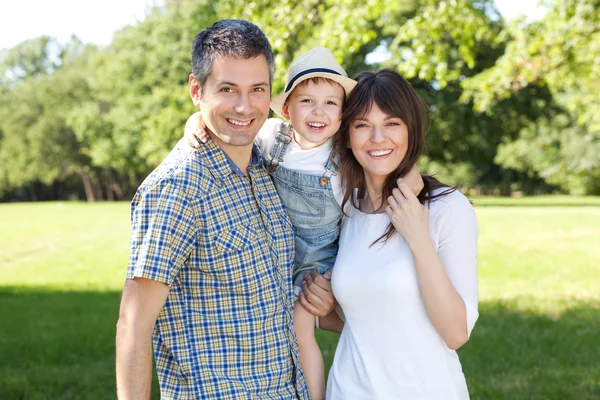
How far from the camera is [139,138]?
43844 millimetres

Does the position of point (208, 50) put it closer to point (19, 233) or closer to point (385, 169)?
point (385, 169)

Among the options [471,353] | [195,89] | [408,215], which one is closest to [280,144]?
[195,89]

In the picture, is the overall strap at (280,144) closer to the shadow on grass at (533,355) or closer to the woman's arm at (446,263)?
the woman's arm at (446,263)

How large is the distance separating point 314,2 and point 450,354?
7.42 meters

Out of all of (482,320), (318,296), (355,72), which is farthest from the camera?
(482,320)

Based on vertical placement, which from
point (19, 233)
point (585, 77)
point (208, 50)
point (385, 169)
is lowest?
point (19, 233)

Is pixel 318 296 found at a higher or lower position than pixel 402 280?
lower

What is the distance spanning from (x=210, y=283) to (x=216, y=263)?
79 mm

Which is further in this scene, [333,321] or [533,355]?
[533,355]

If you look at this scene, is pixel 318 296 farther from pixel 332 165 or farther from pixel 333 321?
pixel 332 165

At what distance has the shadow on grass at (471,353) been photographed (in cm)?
625

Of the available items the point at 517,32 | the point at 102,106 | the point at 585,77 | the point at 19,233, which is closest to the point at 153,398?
the point at 517,32

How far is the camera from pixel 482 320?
8766 mm

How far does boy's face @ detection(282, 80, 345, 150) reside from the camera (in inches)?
131
